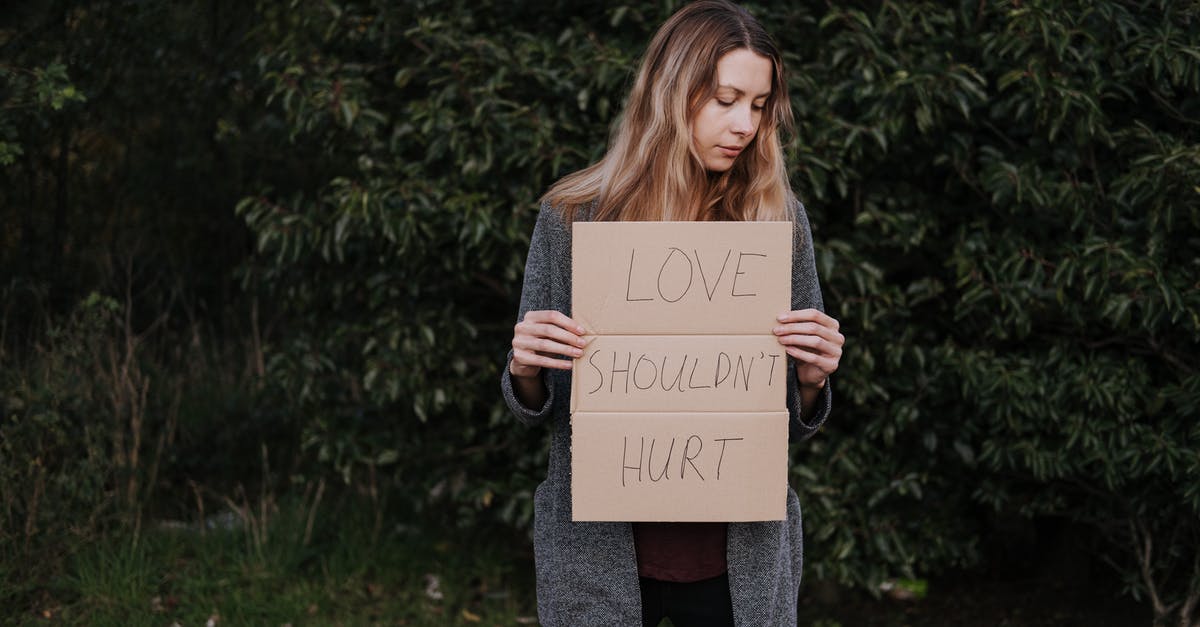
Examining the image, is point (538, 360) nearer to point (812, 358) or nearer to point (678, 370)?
point (678, 370)

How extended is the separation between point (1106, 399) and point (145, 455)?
3.58 m

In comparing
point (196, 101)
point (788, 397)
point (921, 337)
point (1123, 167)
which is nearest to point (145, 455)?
point (196, 101)

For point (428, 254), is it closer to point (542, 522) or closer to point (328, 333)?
point (328, 333)

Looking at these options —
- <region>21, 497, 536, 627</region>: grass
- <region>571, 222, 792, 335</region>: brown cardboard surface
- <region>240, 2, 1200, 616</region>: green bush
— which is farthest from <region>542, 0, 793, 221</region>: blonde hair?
<region>21, 497, 536, 627</region>: grass

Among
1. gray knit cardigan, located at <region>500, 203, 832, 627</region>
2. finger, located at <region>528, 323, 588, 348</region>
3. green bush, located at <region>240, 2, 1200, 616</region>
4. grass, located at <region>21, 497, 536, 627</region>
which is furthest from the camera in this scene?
grass, located at <region>21, 497, 536, 627</region>

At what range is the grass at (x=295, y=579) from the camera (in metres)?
3.84

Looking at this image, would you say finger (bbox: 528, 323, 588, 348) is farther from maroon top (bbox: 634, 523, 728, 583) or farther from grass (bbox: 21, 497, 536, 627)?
grass (bbox: 21, 497, 536, 627)

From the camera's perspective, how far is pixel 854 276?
3.45 m

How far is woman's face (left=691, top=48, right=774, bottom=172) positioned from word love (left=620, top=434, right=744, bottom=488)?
51 centimetres

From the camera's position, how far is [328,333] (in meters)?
4.10

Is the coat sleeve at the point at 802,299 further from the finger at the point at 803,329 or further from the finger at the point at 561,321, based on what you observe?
the finger at the point at 561,321

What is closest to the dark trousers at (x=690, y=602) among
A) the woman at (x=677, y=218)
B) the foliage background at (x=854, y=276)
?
the woman at (x=677, y=218)

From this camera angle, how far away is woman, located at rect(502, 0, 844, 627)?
6.36 ft

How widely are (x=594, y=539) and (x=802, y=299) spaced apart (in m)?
0.56
